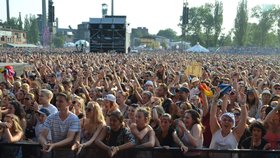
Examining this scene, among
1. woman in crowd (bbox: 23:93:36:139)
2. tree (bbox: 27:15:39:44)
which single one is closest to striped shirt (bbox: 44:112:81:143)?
woman in crowd (bbox: 23:93:36:139)

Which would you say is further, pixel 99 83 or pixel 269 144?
pixel 99 83

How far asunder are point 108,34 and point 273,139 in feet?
107

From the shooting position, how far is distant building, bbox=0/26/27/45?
8699cm

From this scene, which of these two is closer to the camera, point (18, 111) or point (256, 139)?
point (256, 139)

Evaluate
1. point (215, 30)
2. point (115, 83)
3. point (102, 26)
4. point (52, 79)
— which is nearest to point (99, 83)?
point (115, 83)

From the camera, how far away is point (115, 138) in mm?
5113

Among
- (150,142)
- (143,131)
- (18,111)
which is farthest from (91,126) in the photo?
(18,111)

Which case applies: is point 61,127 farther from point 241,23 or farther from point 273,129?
point 241,23

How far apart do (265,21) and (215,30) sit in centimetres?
1283

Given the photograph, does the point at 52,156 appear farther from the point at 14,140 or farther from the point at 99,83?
the point at 99,83

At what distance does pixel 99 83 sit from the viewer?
34.8ft

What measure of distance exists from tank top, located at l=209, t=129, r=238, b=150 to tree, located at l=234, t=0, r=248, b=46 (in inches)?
3307

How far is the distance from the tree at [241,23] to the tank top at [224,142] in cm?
8399

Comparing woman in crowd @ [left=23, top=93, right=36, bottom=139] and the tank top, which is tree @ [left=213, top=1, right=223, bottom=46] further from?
the tank top
